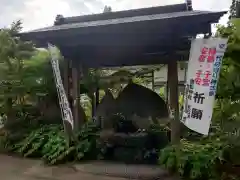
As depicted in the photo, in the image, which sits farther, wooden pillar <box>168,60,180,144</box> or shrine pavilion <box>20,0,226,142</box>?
wooden pillar <box>168,60,180,144</box>

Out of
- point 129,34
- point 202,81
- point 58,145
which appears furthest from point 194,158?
point 58,145

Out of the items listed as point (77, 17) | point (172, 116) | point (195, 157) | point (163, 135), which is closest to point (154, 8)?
point (77, 17)

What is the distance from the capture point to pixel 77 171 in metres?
6.32

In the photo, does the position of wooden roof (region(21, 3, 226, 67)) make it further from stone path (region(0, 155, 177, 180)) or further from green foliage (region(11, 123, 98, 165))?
stone path (region(0, 155, 177, 180))

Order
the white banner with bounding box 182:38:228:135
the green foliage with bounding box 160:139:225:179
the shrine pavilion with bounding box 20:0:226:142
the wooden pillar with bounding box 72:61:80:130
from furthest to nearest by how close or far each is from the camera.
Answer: the wooden pillar with bounding box 72:61:80:130 < the shrine pavilion with bounding box 20:0:226:142 < the green foliage with bounding box 160:139:225:179 < the white banner with bounding box 182:38:228:135

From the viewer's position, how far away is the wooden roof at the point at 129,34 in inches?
211

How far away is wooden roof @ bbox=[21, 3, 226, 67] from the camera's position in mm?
5359

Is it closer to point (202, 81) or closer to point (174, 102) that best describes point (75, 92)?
point (174, 102)

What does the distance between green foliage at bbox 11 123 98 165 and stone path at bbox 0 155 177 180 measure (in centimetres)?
31

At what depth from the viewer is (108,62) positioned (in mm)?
8414

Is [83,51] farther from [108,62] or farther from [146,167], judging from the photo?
[146,167]

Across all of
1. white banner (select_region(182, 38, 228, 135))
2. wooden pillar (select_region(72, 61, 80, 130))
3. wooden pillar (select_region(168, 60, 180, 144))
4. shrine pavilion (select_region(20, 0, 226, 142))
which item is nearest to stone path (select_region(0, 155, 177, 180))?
wooden pillar (select_region(168, 60, 180, 144))

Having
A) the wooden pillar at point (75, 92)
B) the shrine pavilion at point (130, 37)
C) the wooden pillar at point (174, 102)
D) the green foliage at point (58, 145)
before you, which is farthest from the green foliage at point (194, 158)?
the wooden pillar at point (75, 92)

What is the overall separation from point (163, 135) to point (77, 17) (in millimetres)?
3796
